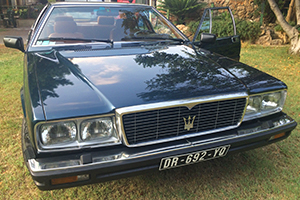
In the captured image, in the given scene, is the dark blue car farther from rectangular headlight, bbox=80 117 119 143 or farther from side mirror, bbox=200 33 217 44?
side mirror, bbox=200 33 217 44

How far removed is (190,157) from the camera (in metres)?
1.89

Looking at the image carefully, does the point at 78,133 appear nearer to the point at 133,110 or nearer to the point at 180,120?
the point at 133,110

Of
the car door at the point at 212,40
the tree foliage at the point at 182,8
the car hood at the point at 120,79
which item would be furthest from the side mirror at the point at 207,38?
the tree foliage at the point at 182,8

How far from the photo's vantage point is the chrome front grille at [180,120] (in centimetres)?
175

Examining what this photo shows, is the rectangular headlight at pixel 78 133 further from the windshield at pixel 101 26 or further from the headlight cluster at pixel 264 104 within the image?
the windshield at pixel 101 26

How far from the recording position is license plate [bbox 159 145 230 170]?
1825 millimetres

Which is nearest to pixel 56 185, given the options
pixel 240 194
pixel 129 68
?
pixel 129 68

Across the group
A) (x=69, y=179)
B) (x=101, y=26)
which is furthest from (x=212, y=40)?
(x=69, y=179)

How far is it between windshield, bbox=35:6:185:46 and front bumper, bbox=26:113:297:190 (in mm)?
1550

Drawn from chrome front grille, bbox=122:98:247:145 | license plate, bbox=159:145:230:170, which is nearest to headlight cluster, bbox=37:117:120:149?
chrome front grille, bbox=122:98:247:145

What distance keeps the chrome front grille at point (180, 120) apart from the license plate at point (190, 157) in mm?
151

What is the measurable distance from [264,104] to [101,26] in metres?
2.06

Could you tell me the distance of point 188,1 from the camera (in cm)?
1053

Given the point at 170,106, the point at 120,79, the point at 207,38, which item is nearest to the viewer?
the point at 170,106
